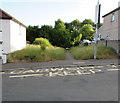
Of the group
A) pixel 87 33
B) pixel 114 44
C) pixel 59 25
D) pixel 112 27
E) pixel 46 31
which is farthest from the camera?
pixel 87 33

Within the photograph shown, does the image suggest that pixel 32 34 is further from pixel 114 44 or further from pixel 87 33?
pixel 114 44

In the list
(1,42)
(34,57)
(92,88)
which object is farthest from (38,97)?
(1,42)

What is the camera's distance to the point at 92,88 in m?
5.36

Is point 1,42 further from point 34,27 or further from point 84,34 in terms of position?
point 84,34

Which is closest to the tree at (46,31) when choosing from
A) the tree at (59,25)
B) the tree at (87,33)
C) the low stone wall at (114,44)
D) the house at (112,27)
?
the tree at (59,25)

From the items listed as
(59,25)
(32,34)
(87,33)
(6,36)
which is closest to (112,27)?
(6,36)

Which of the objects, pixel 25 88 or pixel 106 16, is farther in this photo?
pixel 106 16

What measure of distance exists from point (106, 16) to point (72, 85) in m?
20.5

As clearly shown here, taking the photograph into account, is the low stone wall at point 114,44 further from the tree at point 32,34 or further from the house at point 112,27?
the tree at point 32,34

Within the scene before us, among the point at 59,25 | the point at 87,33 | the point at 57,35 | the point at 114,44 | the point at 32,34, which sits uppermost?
the point at 59,25

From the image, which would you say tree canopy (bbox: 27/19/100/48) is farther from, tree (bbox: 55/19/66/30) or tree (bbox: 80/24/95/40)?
tree (bbox: 80/24/95/40)

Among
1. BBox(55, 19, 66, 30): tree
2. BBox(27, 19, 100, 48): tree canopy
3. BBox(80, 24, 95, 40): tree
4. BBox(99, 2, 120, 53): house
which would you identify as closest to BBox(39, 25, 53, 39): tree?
BBox(27, 19, 100, 48): tree canopy

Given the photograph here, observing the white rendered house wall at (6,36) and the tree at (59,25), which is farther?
the tree at (59,25)

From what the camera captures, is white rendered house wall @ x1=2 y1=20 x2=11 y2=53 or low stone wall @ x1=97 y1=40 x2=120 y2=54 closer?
white rendered house wall @ x1=2 y1=20 x2=11 y2=53
